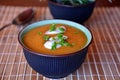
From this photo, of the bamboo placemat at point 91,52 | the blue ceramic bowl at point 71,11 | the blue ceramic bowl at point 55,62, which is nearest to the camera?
the blue ceramic bowl at point 55,62

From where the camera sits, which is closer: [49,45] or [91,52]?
[49,45]

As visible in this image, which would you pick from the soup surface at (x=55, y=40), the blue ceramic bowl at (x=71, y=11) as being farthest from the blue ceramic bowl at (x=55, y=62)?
the blue ceramic bowl at (x=71, y=11)

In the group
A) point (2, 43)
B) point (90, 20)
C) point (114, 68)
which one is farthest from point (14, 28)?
point (114, 68)

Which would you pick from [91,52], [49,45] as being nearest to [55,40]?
[49,45]

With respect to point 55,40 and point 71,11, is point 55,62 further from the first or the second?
point 71,11

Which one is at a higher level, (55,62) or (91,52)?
(55,62)

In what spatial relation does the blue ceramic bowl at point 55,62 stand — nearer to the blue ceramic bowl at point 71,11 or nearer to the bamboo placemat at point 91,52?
the bamboo placemat at point 91,52
